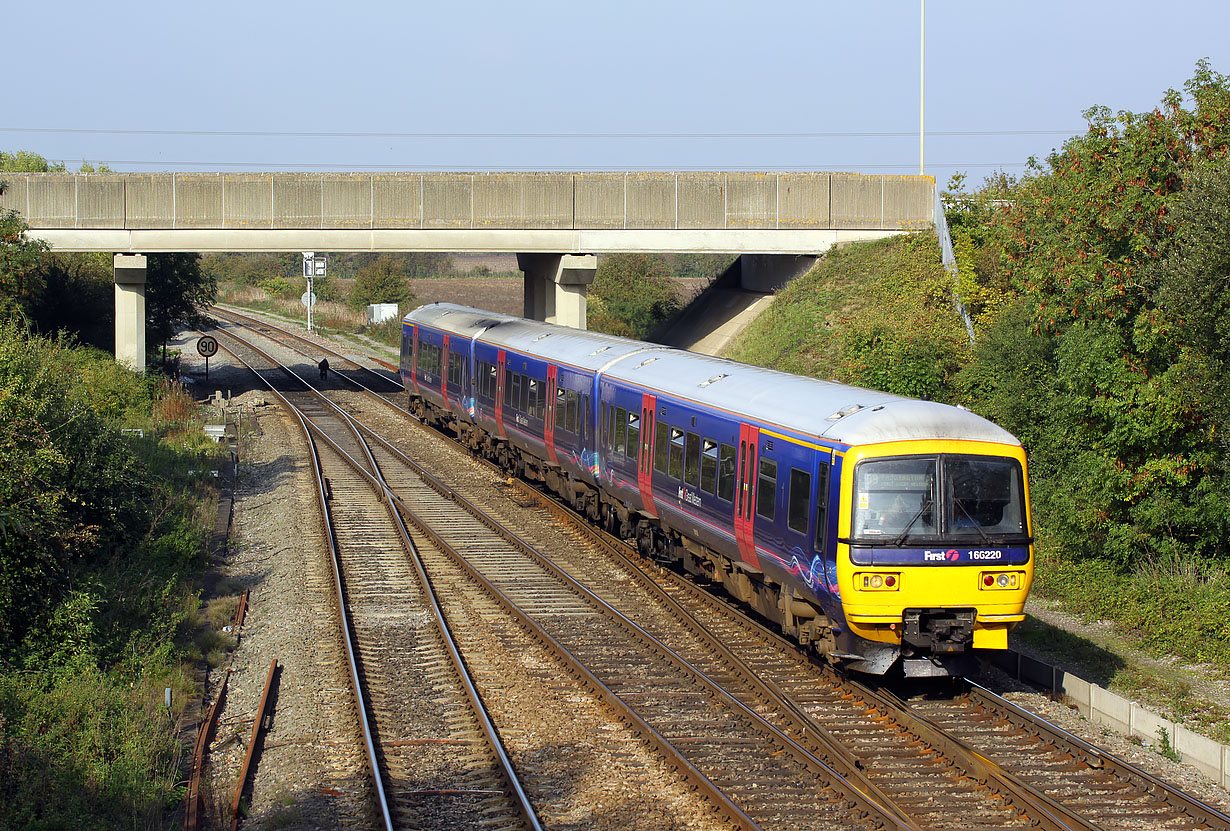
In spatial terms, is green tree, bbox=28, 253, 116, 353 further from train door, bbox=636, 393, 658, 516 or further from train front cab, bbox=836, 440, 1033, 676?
train front cab, bbox=836, 440, 1033, 676

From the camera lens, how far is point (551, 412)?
21141mm

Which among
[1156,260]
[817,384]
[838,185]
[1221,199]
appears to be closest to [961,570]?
[817,384]

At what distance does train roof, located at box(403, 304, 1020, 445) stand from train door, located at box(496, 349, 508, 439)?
948 millimetres

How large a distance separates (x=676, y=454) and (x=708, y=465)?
44.3 inches

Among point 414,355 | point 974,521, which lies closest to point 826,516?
point 974,521

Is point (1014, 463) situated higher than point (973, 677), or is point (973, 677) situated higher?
point (1014, 463)

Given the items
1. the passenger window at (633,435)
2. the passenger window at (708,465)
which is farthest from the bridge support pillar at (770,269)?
the passenger window at (708,465)

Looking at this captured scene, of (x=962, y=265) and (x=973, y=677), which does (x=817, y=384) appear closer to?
(x=973, y=677)

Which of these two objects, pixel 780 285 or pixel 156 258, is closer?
pixel 780 285

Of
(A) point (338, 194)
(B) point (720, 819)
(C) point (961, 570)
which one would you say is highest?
(A) point (338, 194)

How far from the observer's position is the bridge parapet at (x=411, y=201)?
3378 cm

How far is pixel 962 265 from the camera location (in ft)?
102

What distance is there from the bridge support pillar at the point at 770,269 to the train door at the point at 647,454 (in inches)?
795

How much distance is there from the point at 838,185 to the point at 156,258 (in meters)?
23.9
